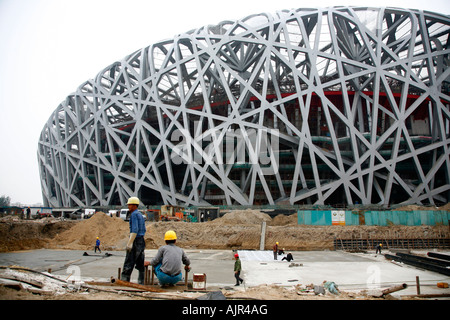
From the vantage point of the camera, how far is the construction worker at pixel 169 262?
561 centimetres

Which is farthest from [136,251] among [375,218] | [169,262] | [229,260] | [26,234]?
[26,234]

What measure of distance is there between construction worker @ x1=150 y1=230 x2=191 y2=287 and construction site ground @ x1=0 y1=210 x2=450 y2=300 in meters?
0.19

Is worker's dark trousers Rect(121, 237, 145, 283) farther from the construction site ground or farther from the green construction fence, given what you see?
the green construction fence

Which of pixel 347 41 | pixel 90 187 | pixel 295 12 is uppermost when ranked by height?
pixel 295 12

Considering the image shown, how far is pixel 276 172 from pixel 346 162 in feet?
27.0

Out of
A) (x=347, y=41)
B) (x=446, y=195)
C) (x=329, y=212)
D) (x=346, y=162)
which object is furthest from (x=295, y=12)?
(x=446, y=195)

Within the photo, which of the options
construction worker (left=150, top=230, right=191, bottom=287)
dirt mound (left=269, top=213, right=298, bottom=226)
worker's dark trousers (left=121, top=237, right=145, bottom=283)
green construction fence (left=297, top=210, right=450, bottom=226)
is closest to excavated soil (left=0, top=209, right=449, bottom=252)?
green construction fence (left=297, top=210, right=450, bottom=226)

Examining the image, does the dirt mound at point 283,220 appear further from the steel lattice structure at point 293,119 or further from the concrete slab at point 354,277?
the concrete slab at point 354,277

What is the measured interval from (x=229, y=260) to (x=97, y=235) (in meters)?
13.5

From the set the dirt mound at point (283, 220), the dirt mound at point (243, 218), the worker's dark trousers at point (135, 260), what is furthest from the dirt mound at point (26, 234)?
the dirt mound at point (283, 220)

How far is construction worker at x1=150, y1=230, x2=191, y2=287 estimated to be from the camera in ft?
18.4
